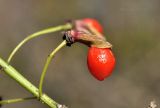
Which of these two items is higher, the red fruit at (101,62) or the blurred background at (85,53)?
the red fruit at (101,62)

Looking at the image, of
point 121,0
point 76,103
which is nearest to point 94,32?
point 76,103

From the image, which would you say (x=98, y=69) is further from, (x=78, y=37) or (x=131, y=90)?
Result: (x=131, y=90)

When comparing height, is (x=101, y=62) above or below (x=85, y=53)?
above

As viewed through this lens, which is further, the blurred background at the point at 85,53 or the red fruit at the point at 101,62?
the blurred background at the point at 85,53

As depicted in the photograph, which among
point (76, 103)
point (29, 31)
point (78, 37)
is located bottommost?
point (76, 103)
